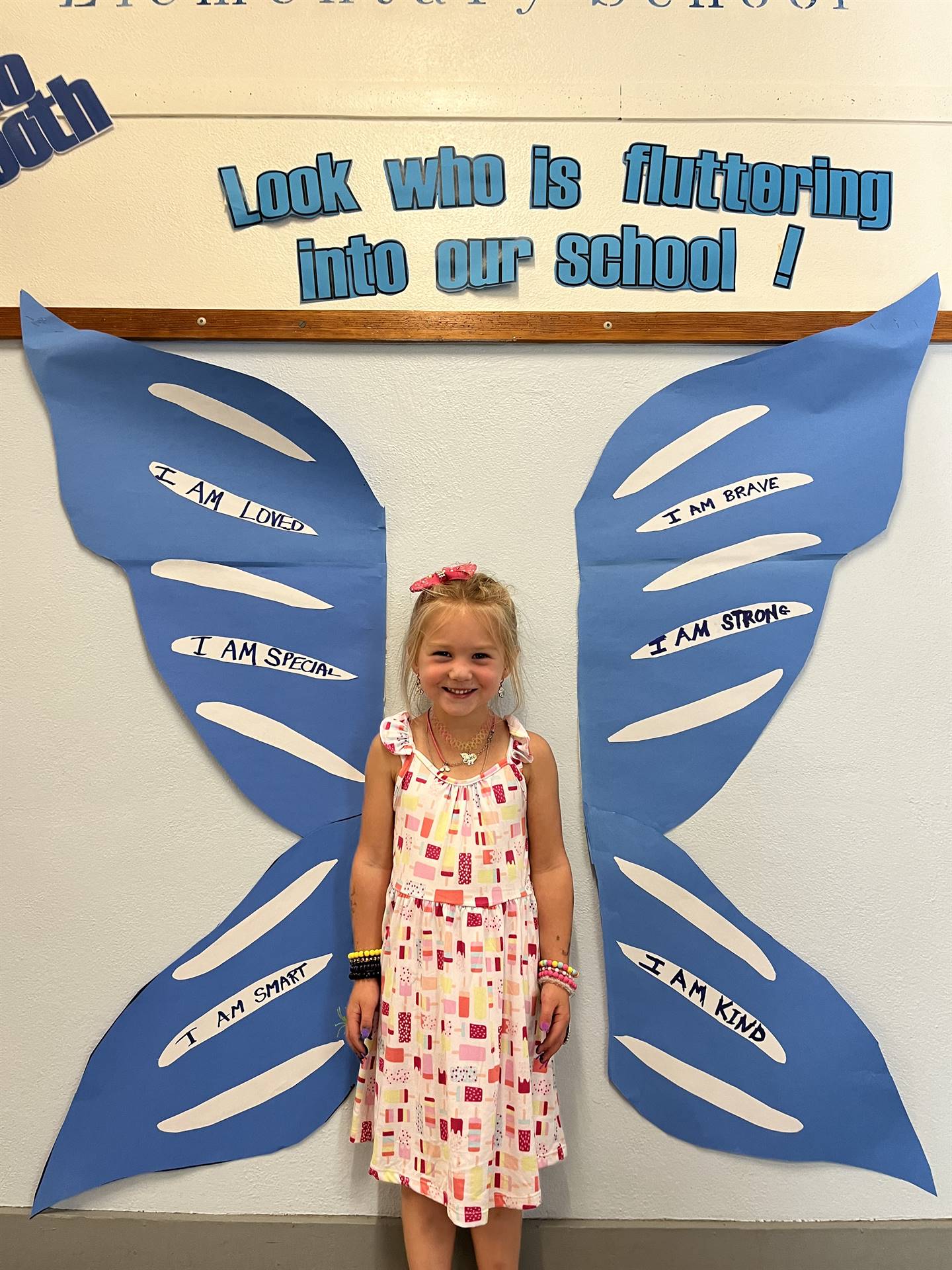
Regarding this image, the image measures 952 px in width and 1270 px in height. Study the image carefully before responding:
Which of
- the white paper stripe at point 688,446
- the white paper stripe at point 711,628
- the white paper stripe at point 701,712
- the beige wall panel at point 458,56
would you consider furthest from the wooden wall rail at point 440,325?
the white paper stripe at point 701,712

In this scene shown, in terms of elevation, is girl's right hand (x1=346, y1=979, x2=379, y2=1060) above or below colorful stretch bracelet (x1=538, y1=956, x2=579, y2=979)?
below

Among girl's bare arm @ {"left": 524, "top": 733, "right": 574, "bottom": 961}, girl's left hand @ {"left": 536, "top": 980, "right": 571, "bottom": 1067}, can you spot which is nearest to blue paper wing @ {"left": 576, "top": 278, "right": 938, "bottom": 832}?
girl's bare arm @ {"left": 524, "top": 733, "right": 574, "bottom": 961}

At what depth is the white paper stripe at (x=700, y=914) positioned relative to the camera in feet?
4.75

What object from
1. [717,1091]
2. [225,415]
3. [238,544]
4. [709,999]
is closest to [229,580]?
[238,544]

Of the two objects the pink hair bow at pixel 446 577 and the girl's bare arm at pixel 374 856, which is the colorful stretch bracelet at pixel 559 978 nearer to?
the girl's bare arm at pixel 374 856

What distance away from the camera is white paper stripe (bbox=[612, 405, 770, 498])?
1.47 meters

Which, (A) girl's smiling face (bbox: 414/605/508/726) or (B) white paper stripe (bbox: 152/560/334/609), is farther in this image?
(B) white paper stripe (bbox: 152/560/334/609)

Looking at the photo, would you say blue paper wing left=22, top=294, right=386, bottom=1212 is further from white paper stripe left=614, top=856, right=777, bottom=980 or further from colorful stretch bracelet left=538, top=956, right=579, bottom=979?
white paper stripe left=614, top=856, right=777, bottom=980

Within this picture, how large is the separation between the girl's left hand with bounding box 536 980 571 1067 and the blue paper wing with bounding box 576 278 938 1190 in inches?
6.4

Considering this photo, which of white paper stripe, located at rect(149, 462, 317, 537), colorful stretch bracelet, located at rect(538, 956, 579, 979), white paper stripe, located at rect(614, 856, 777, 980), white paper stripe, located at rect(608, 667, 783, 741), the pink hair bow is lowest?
colorful stretch bracelet, located at rect(538, 956, 579, 979)

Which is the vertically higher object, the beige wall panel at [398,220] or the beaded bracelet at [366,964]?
the beige wall panel at [398,220]

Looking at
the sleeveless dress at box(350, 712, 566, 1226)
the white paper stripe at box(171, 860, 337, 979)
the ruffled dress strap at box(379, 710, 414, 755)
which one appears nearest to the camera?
the sleeveless dress at box(350, 712, 566, 1226)

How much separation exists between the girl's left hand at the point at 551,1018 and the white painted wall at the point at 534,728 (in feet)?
0.49

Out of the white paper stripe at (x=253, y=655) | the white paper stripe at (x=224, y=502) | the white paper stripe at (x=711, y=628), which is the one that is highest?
the white paper stripe at (x=224, y=502)
